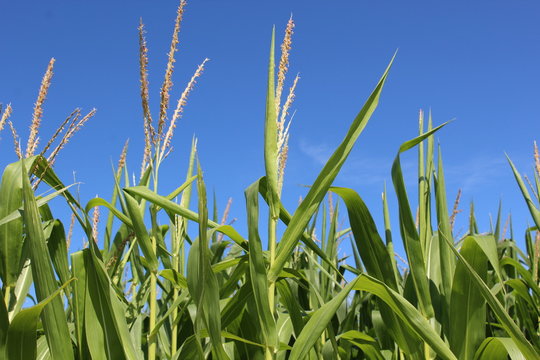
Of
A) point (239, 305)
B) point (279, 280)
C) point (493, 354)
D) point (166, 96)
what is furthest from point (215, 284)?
point (493, 354)

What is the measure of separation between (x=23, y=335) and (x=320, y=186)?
28.4 inches

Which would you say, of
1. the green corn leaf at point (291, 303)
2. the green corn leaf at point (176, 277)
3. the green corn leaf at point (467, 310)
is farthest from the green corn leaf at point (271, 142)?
the green corn leaf at point (467, 310)

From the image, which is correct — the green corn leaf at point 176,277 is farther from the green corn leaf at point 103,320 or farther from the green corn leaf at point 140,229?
the green corn leaf at point 103,320

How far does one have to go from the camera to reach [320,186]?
1203mm

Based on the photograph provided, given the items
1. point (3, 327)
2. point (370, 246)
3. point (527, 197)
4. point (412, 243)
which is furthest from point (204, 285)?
point (527, 197)

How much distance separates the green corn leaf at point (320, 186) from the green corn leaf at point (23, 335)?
18.7 inches

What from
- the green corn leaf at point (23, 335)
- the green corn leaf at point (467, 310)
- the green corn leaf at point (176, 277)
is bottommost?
the green corn leaf at point (467, 310)

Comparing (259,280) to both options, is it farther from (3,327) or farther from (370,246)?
(3,327)

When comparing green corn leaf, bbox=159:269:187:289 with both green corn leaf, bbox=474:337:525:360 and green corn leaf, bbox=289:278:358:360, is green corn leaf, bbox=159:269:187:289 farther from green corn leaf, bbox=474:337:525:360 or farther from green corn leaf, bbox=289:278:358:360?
green corn leaf, bbox=474:337:525:360

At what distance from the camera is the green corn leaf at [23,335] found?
39.9 inches

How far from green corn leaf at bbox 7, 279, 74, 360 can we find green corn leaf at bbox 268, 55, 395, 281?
475 mm

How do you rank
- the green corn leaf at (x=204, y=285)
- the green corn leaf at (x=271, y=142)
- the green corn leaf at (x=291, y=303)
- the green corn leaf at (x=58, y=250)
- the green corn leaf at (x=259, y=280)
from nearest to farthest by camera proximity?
the green corn leaf at (x=204, y=285)
the green corn leaf at (x=259, y=280)
the green corn leaf at (x=271, y=142)
the green corn leaf at (x=58, y=250)
the green corn leaf at (x=291, y=303)

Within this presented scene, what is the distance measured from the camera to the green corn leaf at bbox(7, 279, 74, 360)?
3.33ft

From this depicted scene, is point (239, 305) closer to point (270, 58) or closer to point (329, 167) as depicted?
point (329, 167)
